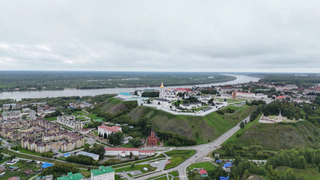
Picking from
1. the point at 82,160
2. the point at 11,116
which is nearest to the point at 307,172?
the point at 82,160

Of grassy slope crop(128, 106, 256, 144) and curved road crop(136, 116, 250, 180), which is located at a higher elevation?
grassy slope crop(128, 106, 256, 144)

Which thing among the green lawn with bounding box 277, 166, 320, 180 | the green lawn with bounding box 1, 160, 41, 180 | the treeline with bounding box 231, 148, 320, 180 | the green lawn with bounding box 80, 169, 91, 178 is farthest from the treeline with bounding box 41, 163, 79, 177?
the green lawn with bounding box 277, 166, 320, 180

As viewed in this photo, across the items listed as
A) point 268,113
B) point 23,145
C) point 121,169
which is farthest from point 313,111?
point 23,145

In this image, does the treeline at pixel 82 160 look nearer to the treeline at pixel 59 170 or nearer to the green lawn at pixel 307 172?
the treeline at pixel 59 170

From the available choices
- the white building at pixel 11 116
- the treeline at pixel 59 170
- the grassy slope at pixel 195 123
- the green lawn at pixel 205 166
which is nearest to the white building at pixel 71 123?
the grassy slope at pixel 195 123

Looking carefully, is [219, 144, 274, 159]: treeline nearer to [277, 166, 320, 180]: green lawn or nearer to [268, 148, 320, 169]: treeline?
[268, 148, 320, 169]: treeline

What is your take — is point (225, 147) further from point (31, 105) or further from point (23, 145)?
point (31, 105)

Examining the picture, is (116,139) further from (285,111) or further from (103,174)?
(285,111)
